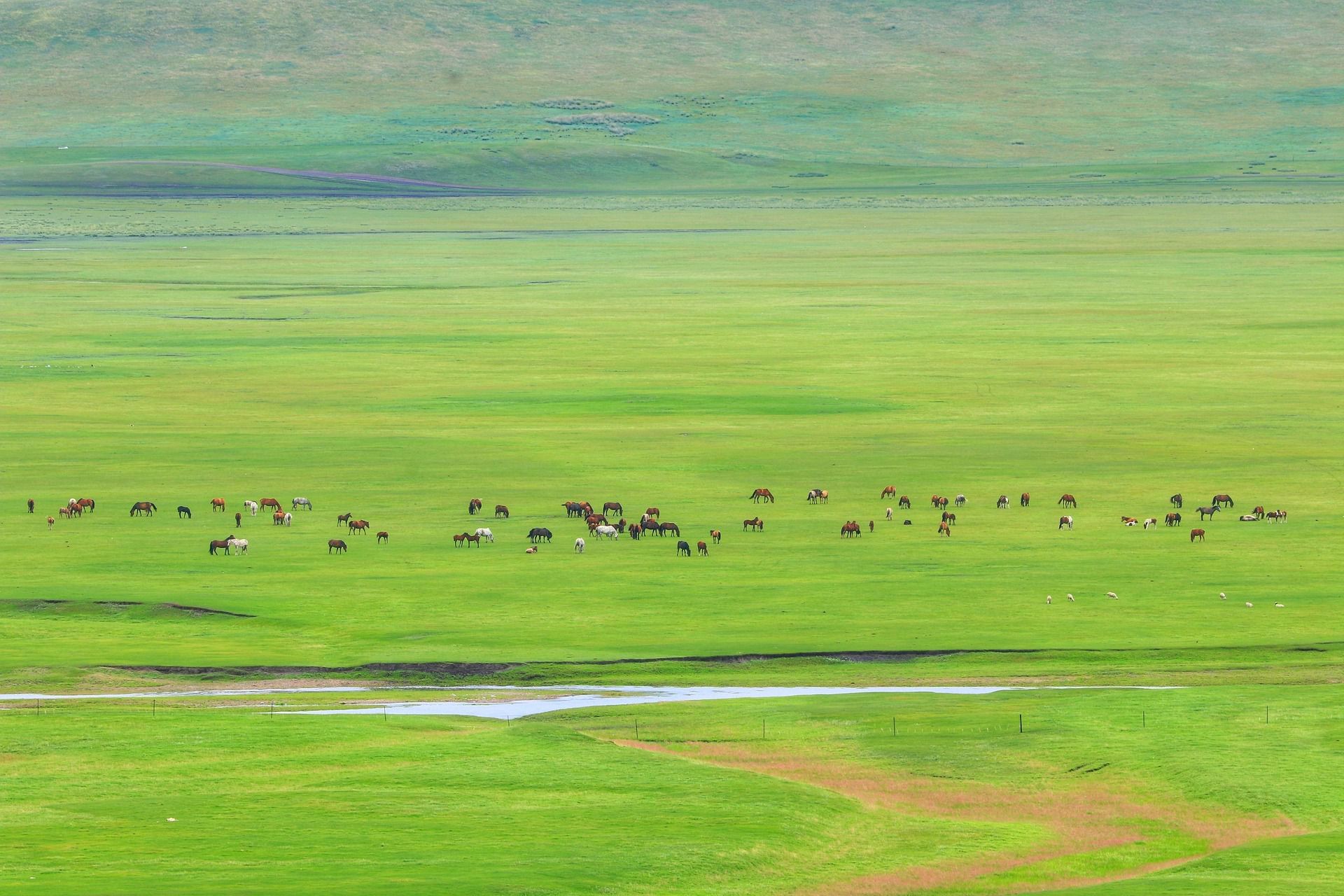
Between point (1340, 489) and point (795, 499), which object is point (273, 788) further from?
point (1340, 489)

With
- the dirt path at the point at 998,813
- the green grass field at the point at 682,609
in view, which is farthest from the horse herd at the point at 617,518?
the dirt path at the point at 998,813

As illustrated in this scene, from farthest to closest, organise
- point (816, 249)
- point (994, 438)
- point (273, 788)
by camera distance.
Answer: point (816, 249)
point (994, 438)
point (273, 788)

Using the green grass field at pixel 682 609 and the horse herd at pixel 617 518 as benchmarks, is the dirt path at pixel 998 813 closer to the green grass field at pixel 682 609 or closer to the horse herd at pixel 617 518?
the green grass field at pixel 682 609

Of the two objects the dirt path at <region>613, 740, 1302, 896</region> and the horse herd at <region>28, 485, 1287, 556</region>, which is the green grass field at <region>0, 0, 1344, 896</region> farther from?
the horse herd at <region>28, 485, 1287, 556</region>

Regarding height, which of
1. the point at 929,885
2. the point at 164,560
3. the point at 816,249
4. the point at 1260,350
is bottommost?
the point at 929,885

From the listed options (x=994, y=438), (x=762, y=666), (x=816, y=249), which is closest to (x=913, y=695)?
(x=762, y=666)
